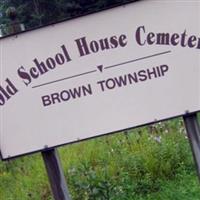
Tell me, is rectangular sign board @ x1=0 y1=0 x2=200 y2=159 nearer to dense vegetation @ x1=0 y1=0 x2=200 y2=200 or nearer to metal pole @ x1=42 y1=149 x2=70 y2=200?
metal pole @ x1=42 y1=149 x2=70 y2=200

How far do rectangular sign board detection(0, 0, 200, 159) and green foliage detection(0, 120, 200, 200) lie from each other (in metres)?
1.42

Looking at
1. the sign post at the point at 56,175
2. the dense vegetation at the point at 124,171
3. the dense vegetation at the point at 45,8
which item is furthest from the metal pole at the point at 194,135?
the dense vegetation at the point at 45,8

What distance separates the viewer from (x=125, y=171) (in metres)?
5.31

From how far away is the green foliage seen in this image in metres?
5.01

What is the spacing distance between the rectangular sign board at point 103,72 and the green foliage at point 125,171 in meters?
1.42

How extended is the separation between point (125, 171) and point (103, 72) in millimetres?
1909

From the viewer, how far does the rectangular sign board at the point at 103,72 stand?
141 inches

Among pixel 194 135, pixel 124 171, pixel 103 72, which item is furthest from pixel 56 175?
pixel 124 171

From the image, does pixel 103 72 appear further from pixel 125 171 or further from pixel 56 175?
pixel 125 171

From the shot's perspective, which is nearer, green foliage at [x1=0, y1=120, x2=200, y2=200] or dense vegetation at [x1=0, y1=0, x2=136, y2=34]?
green foliage at [x1=0, y1=120, x2=200, y2=200]

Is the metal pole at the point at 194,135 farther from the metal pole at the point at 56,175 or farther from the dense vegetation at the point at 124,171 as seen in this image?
the dense vegetation at the point at 124,171

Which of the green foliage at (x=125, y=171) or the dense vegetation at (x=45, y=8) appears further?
the dense vegetation at (x=45, y=8)

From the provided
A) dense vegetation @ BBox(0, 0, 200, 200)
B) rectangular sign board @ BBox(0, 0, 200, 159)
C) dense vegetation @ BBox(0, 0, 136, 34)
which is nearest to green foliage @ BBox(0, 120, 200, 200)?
dense vegetation @ BBox(0, 0, 200, 200)

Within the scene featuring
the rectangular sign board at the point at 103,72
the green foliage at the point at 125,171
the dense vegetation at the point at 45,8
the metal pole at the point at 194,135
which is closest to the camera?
the rectangular sign board at the point at 103,72
